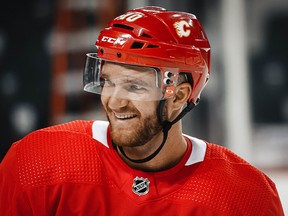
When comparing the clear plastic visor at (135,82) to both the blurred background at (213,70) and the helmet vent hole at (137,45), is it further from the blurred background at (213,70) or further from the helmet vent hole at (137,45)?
the blurred background at (213,70)

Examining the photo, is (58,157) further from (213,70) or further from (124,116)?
(213,70)

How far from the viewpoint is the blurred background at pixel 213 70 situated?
445cm

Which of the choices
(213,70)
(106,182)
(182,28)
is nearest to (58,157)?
(106,182)

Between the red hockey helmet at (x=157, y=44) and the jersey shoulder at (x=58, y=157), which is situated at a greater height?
the red hockey helmet at (x=157, y=44)

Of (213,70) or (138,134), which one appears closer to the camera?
(138,134)

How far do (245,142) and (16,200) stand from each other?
9.35 feet

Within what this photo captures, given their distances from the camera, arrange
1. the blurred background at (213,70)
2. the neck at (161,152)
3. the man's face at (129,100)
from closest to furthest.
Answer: the man's face at (129,100) < the neck at (161,152) < the blurred background at (213,70)

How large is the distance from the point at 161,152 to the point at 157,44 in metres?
0.32

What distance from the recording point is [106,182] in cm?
204

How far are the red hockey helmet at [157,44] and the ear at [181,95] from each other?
0.06 feet

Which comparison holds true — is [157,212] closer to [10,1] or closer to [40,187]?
[40,187]

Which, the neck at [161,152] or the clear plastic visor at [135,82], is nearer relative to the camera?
the clear plastic visor at [135,82]

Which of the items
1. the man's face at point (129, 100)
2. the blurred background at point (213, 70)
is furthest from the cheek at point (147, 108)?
the blurred background at point (213, 70)

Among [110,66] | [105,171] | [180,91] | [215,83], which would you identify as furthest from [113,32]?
[215,83]
